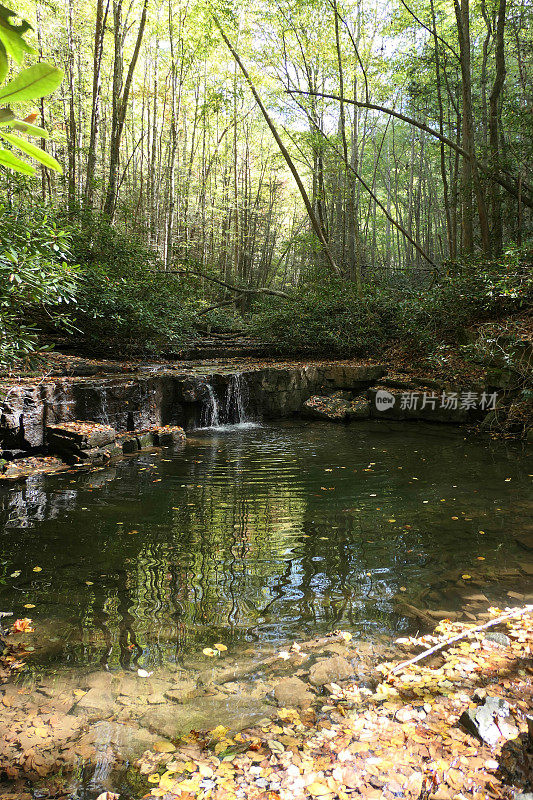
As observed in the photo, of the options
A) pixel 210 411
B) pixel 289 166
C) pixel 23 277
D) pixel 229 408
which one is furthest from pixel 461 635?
pixel 289 166

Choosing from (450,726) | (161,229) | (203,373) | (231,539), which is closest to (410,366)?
(203,373)

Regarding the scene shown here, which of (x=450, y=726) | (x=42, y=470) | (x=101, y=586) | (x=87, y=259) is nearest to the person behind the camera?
(x=450, y=726)

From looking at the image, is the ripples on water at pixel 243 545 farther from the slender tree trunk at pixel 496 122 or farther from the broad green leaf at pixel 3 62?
the slender tree trunk at pixel 496 122

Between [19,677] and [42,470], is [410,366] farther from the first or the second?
[19,677]

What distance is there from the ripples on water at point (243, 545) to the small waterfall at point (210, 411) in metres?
2.53

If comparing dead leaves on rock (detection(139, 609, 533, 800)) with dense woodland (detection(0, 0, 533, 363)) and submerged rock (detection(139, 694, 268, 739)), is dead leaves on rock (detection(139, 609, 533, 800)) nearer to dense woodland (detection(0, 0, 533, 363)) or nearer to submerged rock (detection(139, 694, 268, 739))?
submerged rock (detection(139, 694, 268, 739))

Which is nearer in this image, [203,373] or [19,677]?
[19,677]

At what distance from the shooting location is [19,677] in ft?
6.70

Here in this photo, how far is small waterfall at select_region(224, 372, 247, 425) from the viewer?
352 inches

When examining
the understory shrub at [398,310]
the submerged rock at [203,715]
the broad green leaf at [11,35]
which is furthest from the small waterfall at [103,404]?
the broad green leaf at [11,35]

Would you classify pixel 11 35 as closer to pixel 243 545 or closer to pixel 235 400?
pixel 243 545

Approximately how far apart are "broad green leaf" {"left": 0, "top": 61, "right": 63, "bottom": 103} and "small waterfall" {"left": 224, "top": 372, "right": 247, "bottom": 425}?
8219mm

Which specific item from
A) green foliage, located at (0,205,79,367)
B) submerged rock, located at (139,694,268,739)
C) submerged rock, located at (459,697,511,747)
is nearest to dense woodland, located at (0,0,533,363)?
green foliage, located at (0,205,79,367)

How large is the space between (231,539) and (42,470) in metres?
3.09
